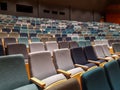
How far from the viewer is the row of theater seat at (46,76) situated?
0.96 meters

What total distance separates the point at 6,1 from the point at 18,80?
Answer: 9472 millimetres

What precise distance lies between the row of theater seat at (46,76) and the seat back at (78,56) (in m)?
0.46

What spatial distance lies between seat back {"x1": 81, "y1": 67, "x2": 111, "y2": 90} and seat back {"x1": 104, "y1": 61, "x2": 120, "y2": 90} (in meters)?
0.11

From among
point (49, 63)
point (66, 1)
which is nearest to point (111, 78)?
point (49, 63)

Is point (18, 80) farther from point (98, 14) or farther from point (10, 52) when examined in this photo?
point (98, 14)

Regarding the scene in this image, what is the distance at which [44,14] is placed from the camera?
38.3ft

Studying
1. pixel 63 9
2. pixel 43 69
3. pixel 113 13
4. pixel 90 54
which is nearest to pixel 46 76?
pixel 43 69

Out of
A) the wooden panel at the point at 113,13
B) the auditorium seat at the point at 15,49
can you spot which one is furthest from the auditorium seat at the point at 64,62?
the wooden panel at the point at 113,13

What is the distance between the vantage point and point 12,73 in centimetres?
135

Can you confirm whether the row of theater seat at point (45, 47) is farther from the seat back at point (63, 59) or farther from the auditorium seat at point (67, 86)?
the auditorium seat at point (67, 86)

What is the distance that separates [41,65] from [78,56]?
93 cm

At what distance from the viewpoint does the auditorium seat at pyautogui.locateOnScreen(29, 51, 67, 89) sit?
156 cm

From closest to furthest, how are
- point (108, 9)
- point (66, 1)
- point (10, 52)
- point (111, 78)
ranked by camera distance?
1. point (111, 78)
2. point (10, 52)
3. point (66, 1)
4. point (108, 9)

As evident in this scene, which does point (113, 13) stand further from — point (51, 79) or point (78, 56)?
point (51, 79)
